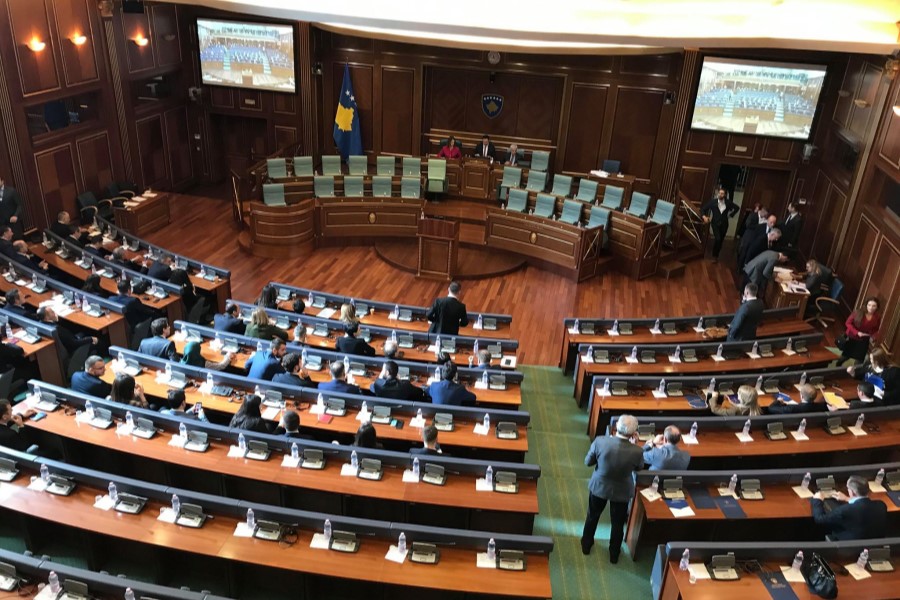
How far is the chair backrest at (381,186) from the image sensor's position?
1245 cm

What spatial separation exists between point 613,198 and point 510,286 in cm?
264

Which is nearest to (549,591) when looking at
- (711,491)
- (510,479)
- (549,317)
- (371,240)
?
(510,479)

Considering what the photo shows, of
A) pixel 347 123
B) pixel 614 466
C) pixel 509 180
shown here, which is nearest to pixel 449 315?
pixel 614 466

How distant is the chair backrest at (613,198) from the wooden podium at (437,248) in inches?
118

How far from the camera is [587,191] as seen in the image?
1246 cm

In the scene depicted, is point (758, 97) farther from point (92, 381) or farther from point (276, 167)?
point (92, 381)

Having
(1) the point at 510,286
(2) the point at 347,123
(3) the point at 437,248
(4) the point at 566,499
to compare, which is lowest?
(1) the point at 510,286

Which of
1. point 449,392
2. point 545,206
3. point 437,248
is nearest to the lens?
point 449,392

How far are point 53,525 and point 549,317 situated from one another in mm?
6874

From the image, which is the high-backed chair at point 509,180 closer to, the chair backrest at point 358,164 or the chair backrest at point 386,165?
the chair backrest at point 386,165

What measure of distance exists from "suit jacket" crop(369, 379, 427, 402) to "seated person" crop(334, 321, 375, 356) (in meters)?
0.80

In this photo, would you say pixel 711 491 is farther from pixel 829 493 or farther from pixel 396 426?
pixel 396 426

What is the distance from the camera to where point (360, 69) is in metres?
14.4

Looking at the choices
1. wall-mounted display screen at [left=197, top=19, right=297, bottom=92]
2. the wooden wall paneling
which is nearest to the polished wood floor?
the wooden wall paneling
